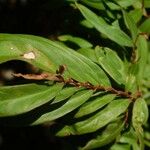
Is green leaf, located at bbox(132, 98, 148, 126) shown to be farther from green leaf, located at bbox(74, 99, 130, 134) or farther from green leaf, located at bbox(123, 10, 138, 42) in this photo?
green leaf, located at bbox(123, 10, 138, 42)

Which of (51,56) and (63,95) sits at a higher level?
(51,56)

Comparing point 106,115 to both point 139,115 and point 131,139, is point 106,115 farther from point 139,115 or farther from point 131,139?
point 131,139

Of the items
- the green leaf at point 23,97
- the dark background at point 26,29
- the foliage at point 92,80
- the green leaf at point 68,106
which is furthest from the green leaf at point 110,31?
the dark background at point 26,29

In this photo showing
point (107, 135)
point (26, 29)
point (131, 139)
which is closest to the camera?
point (107, 135)

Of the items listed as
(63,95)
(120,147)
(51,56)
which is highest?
(51,56)

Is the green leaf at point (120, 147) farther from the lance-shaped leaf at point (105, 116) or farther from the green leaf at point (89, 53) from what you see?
the green leaf at point (89, 53)

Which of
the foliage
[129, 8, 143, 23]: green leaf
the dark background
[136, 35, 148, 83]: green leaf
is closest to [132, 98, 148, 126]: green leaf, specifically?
the foliage

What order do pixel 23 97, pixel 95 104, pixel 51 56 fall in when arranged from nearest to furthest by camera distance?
pixel 23 97
pixel 51 56
pixel 95 104

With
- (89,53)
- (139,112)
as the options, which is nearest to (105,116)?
(139,112)
